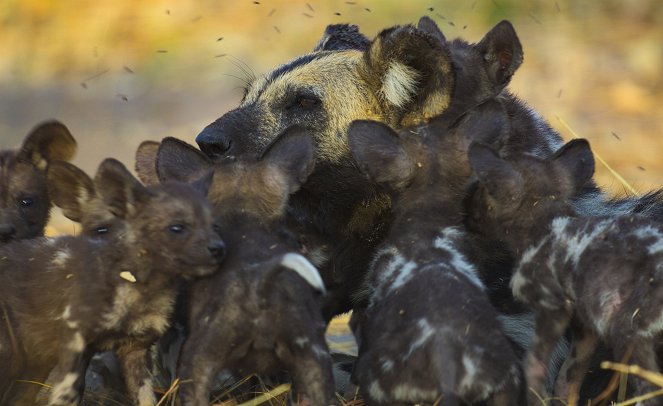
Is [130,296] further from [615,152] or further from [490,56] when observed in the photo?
[615,152]

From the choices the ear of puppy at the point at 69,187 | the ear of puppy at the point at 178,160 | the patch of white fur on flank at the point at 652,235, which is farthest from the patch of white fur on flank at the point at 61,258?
the patch of white fur on flank at the point at 652,235

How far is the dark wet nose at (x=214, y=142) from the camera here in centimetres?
538

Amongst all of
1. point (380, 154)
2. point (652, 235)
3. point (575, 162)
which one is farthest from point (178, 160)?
point (652, 235)

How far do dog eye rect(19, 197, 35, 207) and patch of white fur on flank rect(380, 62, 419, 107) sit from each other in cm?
158

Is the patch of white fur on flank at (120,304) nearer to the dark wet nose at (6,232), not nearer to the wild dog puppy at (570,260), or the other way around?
the dark wet nose at (6,232)

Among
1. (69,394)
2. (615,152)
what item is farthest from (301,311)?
(615,152)

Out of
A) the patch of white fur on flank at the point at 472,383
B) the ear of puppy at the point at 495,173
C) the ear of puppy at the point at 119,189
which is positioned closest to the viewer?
the patch of white fur on flank at the point at 472,383

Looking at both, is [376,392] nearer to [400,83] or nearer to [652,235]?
[652,235]

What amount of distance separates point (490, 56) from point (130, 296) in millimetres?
2199

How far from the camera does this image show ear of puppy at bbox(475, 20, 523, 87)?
18.3 ft

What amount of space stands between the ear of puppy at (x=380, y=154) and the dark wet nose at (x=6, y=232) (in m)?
1.33

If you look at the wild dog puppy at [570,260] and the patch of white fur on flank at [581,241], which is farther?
the patch of white fur on flank at [581,241]

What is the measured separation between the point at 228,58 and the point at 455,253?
35.1 ft

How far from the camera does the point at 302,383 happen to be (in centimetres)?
404
